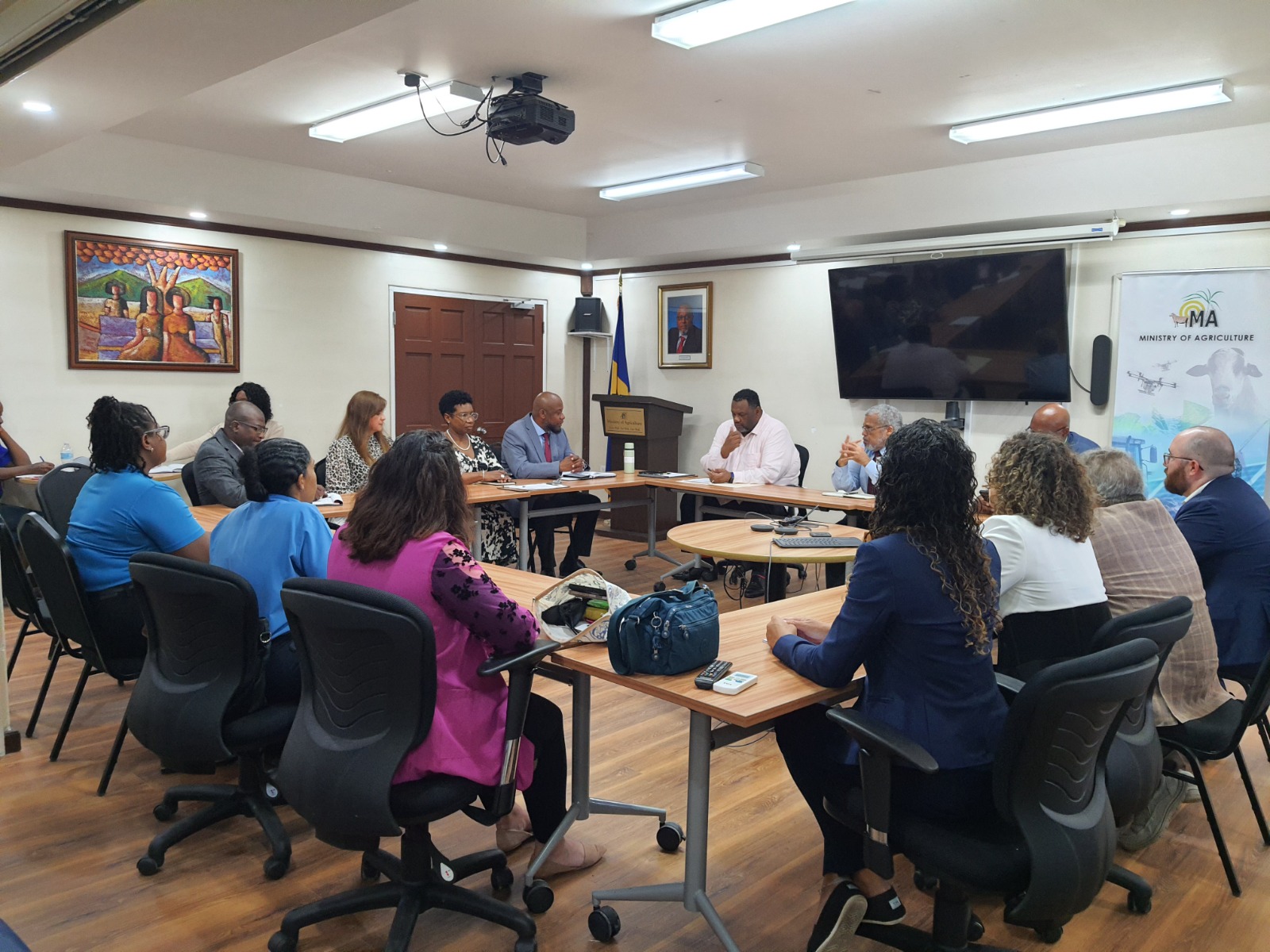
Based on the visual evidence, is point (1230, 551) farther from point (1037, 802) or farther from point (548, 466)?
point (548, 466)

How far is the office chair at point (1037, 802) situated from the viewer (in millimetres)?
1752

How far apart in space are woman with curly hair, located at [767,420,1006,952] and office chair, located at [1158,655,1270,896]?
994mm

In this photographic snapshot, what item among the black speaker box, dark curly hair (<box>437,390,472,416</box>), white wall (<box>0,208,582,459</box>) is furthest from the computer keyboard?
the black speaker box

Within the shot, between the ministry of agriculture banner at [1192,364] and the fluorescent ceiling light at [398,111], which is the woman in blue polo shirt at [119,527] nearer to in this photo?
the fluorescent ceiling light at [398,111]

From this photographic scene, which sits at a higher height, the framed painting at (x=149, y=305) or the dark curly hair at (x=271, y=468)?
the framed painting at (x=149, y=305)

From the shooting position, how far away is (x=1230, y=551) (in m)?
3.03

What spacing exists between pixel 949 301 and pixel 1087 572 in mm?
4500

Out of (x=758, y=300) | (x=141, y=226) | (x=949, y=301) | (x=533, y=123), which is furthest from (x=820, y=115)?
(x=141, y=226)

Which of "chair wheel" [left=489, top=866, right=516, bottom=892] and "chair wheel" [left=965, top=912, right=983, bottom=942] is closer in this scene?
"chair wheel" [left=965, top=912, right=983, bottom=942]

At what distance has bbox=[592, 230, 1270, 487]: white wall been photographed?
6.04 m

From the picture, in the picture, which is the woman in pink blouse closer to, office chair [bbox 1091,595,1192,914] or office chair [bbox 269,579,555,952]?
office chair [bbox 269,579,555,952]

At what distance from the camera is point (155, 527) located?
10.2 feet

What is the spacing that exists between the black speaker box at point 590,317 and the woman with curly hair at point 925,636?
6.91 m

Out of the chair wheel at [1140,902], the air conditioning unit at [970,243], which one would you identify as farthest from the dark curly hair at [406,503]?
the air conditioning unit at [970,243]
